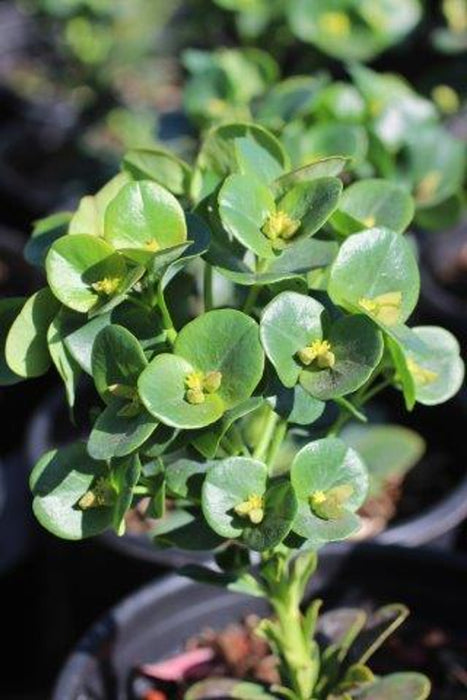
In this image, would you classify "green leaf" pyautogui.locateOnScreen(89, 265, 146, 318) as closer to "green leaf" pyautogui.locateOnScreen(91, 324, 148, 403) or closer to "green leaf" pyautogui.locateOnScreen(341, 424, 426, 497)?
"green leaf" pyautogui.locateOnScreen(91, 324, 148, 403)

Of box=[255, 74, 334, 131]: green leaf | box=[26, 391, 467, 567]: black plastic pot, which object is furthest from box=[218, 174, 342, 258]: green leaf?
box=[26, 391, 467, 567]: black plastic pot

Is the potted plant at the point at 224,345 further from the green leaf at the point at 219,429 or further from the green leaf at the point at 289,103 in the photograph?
the green leaf at the point at 289,103

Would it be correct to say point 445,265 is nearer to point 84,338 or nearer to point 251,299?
point 251,299

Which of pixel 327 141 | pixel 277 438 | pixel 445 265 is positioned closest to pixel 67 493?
pixel 277 438

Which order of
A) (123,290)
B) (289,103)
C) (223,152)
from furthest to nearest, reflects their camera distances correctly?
(289,103) → (223,152) → (123,290)

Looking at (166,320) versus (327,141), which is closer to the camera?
(166,320)

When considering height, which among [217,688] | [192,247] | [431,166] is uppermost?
[192,247]

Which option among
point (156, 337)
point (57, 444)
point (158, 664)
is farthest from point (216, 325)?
point (57, 444)
